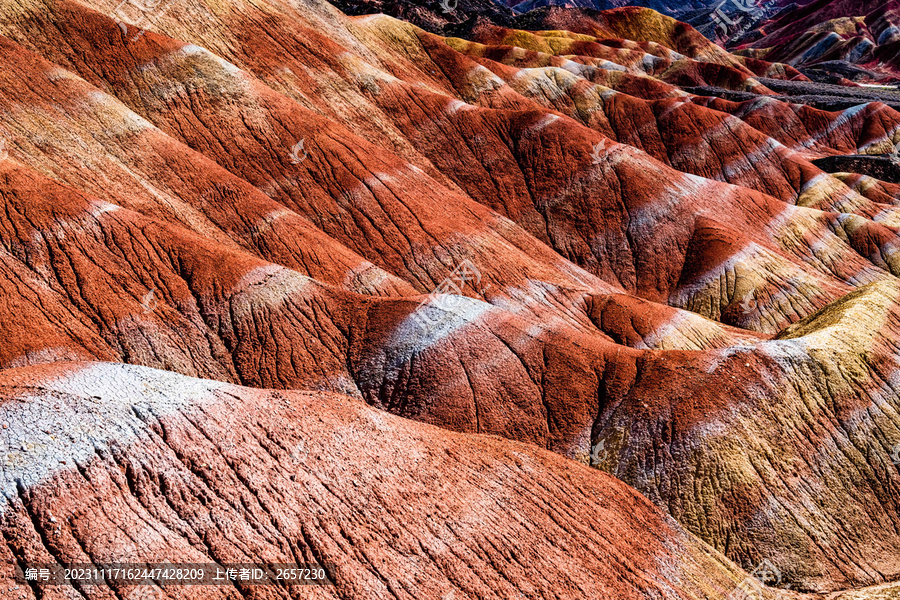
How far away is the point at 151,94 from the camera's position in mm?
37031

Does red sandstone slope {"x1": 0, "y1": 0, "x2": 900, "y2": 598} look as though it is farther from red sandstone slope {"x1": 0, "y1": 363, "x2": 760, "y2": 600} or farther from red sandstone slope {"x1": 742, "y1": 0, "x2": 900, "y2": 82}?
red sandstone slope {"x1": 742, "y1": 0, "x2": 900, "y2": 82}

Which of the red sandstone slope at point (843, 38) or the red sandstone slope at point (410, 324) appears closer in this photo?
the red sandstone slope at point (410, 324)

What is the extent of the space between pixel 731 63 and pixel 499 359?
4151 inches

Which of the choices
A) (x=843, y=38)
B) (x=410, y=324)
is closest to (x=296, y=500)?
(x=410, y=324)

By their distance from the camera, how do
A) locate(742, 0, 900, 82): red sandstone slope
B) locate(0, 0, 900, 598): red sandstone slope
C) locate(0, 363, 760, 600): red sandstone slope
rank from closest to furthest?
locate(0, 363, 760, 600): red sandstone slope → locate(0, 0, 900, 598): red sandstone slope → locate(742, 0, 900, 82): red sandstone slope

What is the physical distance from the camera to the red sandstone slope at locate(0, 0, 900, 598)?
14617 mm

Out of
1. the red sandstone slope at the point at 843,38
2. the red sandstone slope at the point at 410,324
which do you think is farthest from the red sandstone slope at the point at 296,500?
the red sandstone slope at the point at 843,38

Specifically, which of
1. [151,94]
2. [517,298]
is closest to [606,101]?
[517,298]

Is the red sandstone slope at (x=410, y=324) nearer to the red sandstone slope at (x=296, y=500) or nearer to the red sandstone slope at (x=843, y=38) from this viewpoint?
the red sandstone slope at (x=296, y=500)

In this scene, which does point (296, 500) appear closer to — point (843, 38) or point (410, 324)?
point (410, 324)

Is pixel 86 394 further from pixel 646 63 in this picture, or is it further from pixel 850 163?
pixel 646 63

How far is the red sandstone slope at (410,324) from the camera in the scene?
48.0 feet

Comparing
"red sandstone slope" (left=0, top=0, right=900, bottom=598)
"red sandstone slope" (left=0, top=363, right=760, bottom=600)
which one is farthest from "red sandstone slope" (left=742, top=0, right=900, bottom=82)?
"red sandstone slope" (left=0, top=363, right=760, bottom=600)

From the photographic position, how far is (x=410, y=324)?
24.5 m
